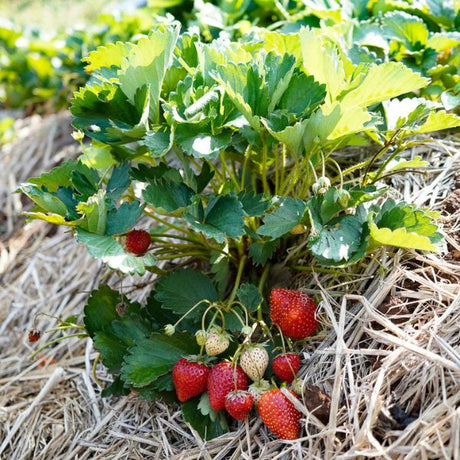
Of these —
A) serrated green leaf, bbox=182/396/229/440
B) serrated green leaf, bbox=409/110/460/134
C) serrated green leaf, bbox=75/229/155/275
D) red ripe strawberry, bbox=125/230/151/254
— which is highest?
serrated green leaf, bbox=409/110/460/134

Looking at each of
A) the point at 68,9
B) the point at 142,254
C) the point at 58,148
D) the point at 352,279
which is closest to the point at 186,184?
the point at 142,254

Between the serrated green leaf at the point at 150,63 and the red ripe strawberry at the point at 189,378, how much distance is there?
1.62 ft

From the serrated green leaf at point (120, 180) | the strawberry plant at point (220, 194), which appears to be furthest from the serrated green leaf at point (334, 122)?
the serrated green leaf at point (120, 180)

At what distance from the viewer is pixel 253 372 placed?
3.57 ft

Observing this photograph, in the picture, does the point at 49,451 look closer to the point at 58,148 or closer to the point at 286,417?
the point at 286,417

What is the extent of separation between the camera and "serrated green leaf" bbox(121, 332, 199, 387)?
116 centimetres

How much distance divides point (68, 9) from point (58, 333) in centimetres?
412

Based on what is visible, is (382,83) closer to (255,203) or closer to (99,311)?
(255,203)

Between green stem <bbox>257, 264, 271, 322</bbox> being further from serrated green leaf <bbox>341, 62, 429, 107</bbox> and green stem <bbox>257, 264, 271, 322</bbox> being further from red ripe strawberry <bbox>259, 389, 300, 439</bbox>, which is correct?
serrated green leaf <bbox>341, 62, 429, 107</bbox>

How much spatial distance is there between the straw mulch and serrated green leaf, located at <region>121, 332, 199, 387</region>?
134 mm

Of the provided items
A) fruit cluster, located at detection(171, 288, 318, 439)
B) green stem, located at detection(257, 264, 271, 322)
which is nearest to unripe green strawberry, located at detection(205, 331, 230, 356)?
fruit cluster, located at detection(171, 288, 318, 439)

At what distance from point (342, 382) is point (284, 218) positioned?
0.31 m

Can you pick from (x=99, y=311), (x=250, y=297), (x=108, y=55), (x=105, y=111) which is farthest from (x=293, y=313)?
(x=108, y=55)

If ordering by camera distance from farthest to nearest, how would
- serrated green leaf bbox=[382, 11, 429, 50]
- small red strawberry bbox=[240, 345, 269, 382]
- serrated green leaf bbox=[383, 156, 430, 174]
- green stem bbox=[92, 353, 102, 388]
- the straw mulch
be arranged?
serrated green leaf bbox=[382, 11, 429, 50]
green stem bbox=[92, 353, 102, 388]
serrated green leaf bbox=[383, 156, 430, 174]
small red strawberry bbox=[240, 345, 269, 382]
the straw mulch
